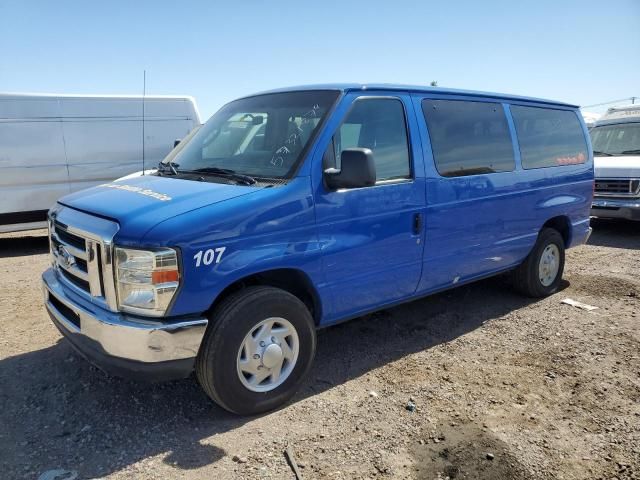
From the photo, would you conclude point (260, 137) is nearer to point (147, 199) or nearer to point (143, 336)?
point (147, 199)

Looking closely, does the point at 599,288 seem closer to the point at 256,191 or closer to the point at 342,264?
the point at 342,264

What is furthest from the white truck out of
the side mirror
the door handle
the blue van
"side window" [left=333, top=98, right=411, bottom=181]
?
the side mirror

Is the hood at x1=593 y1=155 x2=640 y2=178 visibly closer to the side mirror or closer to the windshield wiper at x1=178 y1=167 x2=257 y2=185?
the side mirror

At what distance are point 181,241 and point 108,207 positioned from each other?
27.5 inches

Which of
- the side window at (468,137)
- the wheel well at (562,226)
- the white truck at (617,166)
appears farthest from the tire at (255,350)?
the white truck at (617,166)

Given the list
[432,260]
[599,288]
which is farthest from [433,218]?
[599,288]

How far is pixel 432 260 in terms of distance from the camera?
4262mm

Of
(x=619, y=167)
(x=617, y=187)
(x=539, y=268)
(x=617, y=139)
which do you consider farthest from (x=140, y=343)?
(x=617, y=139)

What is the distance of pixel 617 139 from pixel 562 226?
18.9ft

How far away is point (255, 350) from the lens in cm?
327

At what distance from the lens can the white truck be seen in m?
9.05

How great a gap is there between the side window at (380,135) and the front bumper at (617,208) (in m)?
6.40

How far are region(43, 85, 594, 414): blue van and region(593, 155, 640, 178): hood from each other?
536 centimetres

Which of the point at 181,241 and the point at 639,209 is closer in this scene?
the point at 181,241
